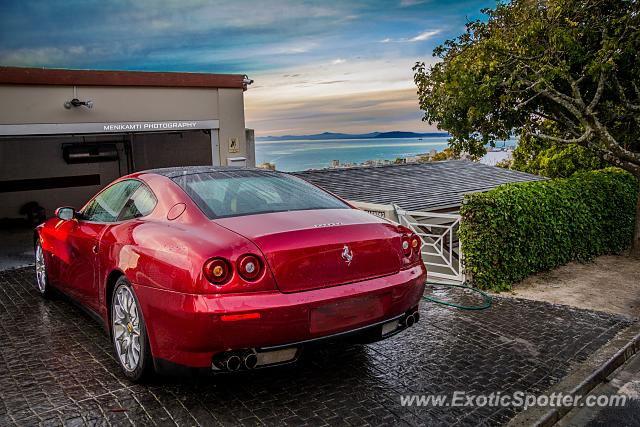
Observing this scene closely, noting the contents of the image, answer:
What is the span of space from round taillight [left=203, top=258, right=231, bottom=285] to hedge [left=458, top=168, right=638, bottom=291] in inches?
180

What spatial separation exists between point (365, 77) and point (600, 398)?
64.9 feet

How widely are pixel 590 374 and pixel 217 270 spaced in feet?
9.83

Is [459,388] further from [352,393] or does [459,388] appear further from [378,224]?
[378,224]

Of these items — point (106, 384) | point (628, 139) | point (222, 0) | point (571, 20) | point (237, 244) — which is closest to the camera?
point (237, 244)

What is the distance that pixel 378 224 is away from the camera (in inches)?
145

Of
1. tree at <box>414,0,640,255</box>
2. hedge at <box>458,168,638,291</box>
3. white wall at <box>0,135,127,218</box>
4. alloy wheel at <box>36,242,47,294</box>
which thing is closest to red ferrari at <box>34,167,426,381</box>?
alloy wheel at <box>36,242,47,294</box>

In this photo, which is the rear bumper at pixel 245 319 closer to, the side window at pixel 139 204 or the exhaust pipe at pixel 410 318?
the exhaust pipe at pixel 410 318

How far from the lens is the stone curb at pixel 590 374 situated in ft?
11.1

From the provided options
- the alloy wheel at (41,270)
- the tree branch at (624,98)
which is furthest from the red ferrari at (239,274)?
the tree branch at (624,98)

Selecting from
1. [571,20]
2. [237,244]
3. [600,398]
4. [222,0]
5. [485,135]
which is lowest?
[600,398]

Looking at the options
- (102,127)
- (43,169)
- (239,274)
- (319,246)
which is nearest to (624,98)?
(319,246)

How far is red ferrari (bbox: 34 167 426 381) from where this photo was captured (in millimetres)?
3084

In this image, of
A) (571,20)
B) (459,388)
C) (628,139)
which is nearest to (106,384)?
(459,388)

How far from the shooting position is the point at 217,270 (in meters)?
3.08
